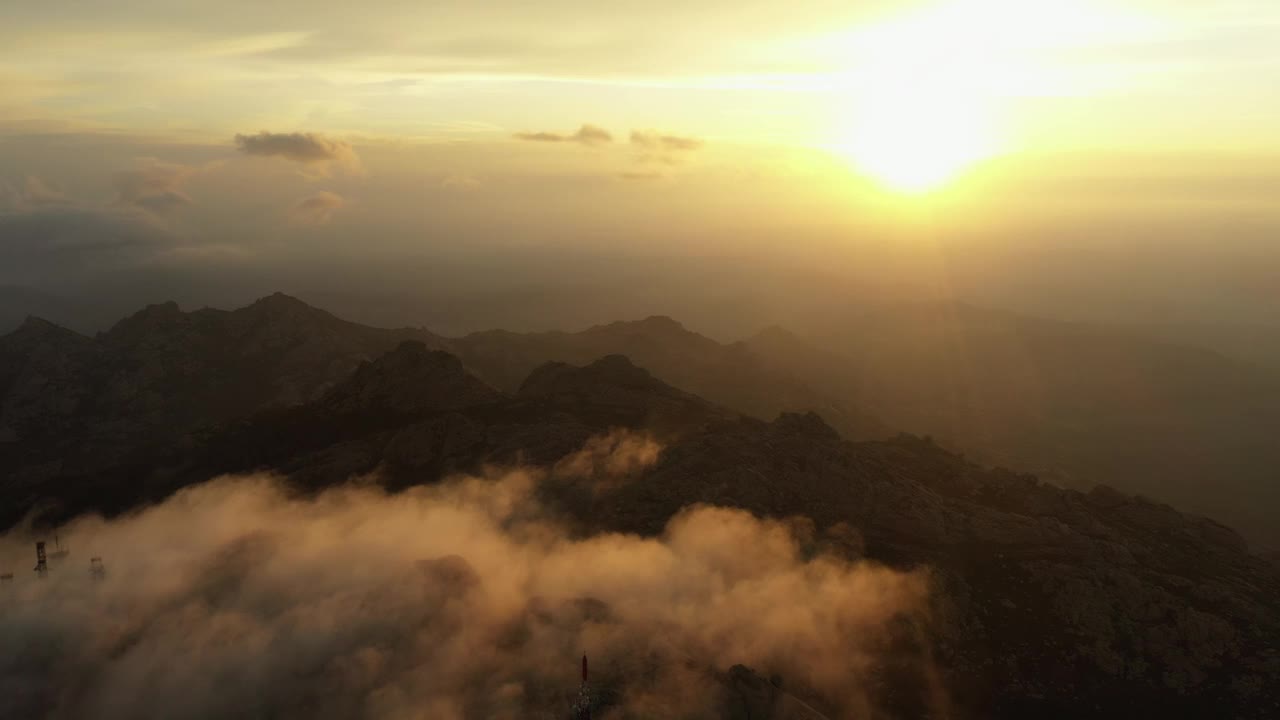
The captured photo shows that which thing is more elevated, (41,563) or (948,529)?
(948,529)

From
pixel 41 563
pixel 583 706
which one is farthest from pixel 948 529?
pixel 41 563

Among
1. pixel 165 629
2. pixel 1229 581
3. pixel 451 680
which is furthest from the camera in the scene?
pixel 1229 581

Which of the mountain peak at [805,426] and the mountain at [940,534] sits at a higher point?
the mountain peak at [805,426]

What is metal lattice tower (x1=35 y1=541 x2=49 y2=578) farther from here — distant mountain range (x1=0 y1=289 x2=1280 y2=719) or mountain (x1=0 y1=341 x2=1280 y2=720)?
mountain (x1=0 y1=341 x2=1280 y2=720)

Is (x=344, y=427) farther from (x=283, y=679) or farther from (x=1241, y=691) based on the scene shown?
(x=1241, y=691)

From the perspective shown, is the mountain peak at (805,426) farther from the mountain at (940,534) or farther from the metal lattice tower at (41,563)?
the metal lattice tower at (41,563)

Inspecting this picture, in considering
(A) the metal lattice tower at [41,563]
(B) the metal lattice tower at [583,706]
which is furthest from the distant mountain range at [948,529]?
(A) the metal lattice tower at [41,563]

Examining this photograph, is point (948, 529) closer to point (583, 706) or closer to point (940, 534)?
point (940, 534)

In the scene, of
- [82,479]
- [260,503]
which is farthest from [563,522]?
[82,479]
